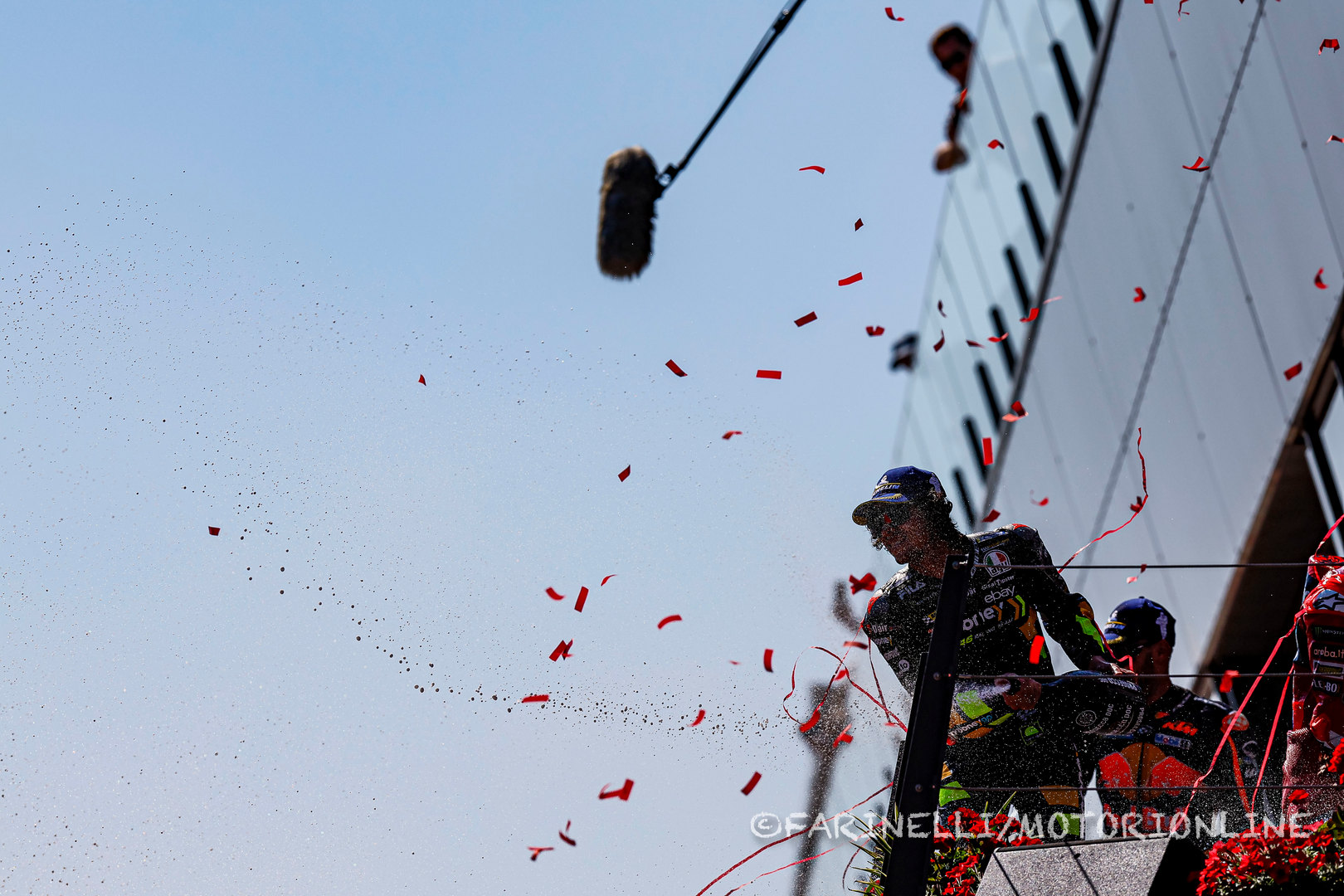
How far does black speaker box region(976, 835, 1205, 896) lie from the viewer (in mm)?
3250

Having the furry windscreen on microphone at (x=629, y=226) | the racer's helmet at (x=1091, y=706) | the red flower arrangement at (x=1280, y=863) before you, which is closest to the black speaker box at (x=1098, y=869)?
the red flower arrangement at (x=1280, y=863)

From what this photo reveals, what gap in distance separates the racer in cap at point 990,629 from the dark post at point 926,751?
438 millimetres

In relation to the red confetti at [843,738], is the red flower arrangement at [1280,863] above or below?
below

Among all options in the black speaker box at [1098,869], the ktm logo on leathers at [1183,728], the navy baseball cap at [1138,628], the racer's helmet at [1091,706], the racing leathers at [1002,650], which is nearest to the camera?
the black speaker box at [1098,869]

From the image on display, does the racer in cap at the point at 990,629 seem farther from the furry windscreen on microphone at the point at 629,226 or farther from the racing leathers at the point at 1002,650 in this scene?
the furry windscreen on microphone at the point at 629,226

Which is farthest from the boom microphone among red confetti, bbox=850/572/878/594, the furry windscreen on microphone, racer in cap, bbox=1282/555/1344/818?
racer in cap, bbox=1282/555/1344/818

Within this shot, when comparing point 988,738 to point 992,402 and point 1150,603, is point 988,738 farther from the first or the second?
point 992,402

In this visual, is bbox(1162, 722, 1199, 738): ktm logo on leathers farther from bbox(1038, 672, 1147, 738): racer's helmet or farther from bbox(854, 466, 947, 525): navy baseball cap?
bbox(854, 466, 947, 525): navy baseball cap

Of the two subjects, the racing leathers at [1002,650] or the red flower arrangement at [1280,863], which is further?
the racing leathers at [1002,650]

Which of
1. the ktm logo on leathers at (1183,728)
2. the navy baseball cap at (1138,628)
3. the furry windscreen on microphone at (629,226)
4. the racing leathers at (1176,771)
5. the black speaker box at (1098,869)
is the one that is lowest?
the black speaker box at (1098,869)

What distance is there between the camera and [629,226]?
24.8 ft

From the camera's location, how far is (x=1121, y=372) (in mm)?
11938

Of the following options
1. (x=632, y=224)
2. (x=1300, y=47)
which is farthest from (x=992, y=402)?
(x=632, y=224)

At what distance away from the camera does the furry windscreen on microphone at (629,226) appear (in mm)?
7555
